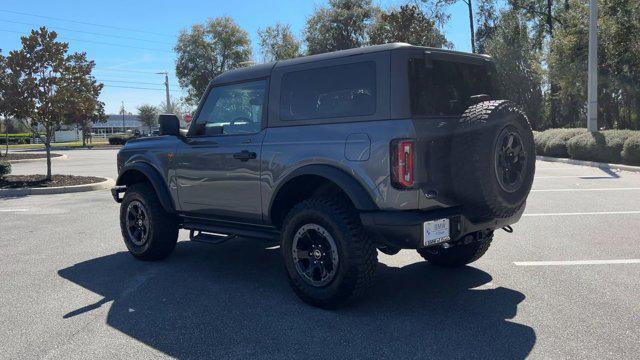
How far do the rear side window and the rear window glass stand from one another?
1.07ft

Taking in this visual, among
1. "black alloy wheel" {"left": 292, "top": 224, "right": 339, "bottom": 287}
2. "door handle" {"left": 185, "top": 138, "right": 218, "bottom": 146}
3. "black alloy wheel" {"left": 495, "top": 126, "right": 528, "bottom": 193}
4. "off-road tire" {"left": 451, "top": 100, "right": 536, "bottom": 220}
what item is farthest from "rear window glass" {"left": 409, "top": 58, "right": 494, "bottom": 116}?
"door handle" {"left": 185, "top": 138, "right": 218, "bottom": 146}

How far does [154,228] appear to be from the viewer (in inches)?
231

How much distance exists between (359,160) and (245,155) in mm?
1248

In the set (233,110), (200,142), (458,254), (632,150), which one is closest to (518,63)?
(632,150)

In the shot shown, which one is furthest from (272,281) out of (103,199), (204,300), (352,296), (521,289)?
(103,199)

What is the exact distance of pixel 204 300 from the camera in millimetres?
4703

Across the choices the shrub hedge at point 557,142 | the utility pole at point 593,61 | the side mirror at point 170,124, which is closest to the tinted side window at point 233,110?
the side mirror at point 170,124

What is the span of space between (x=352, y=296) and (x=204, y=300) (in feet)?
4.45

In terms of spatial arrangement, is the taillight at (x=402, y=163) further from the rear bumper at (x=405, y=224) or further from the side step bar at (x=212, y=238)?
the side step bar at (x=212, y=238)

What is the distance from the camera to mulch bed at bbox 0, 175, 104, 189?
45.0 ft

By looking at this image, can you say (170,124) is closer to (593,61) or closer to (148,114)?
(593,61)

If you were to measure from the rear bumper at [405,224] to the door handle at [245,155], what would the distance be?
4.10 feet

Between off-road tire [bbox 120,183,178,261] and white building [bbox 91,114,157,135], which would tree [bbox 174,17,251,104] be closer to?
off-road tire [bbox 120,183,178,261]

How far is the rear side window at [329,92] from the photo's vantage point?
13.8ft
